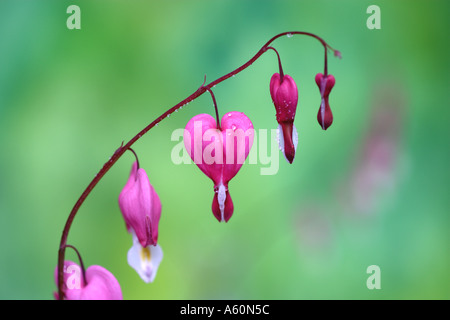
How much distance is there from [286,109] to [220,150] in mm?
163

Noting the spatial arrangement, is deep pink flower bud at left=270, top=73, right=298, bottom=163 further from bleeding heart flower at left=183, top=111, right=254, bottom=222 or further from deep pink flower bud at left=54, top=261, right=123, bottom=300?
deep pink flower bud at left=54, top=261, right=123, bottom=300

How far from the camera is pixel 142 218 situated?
1106mm

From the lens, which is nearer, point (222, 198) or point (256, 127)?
point (222, 198)

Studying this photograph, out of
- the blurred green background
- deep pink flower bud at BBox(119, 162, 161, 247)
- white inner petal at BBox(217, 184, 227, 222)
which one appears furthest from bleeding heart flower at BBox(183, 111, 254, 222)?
the blurred green background

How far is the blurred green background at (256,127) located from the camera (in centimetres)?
216

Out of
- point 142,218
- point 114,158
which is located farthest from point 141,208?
point 114,158

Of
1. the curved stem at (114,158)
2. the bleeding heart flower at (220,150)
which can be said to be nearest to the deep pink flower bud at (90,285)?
the curved stem at (114,158)

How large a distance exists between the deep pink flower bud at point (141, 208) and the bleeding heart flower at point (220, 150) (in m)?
0.13

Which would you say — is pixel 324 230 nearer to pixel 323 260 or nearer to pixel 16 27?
pixel 323 260

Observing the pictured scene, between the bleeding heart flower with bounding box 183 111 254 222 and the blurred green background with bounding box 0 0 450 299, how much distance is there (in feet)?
3.53

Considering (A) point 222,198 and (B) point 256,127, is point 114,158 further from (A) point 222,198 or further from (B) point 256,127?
(B) point 256,127

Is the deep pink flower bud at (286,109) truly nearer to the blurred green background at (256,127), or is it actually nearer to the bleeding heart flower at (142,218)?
the bleeding heart flower at (142,218)
